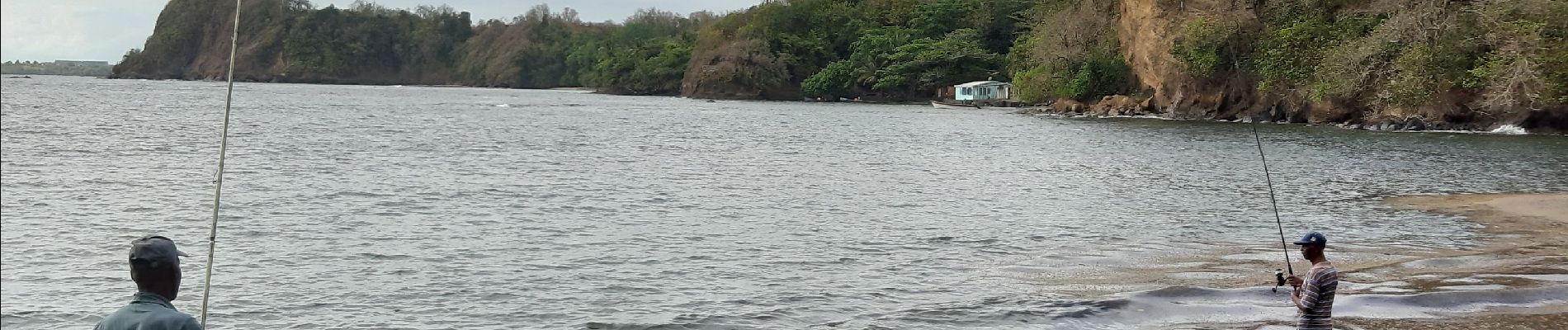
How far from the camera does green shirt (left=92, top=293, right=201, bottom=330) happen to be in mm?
4641

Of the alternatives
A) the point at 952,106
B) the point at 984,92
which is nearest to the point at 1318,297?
the point at 952,106

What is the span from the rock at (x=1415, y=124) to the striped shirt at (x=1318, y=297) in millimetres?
45493

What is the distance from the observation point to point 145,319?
183 inches

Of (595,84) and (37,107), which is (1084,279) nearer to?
(37,107)

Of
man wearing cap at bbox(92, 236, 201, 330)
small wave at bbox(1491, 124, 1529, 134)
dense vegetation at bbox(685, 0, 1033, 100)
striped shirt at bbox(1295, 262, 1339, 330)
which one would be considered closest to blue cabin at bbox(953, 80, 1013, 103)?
dense vegetation at bbox(685, 0, 1033, 100)

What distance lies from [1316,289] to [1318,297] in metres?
0.07

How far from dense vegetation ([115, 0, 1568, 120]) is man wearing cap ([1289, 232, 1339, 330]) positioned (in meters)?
4.36

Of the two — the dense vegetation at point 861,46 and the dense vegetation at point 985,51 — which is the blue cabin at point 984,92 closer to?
the dense vegetation at point 985,51

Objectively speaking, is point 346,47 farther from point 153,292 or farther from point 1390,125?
point 153,292

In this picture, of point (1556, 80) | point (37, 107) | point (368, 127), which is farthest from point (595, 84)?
point (1556, 80)

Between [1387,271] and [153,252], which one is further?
[1387,271]

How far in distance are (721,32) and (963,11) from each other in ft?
78.9

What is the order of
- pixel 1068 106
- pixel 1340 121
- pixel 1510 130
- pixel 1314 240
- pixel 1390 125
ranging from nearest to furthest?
pixel 1314 240 → pixel 1510 130 → pixel 1390 125 → pixel 1340 121 → pixel 1068 106

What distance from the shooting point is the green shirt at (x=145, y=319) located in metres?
4.64
